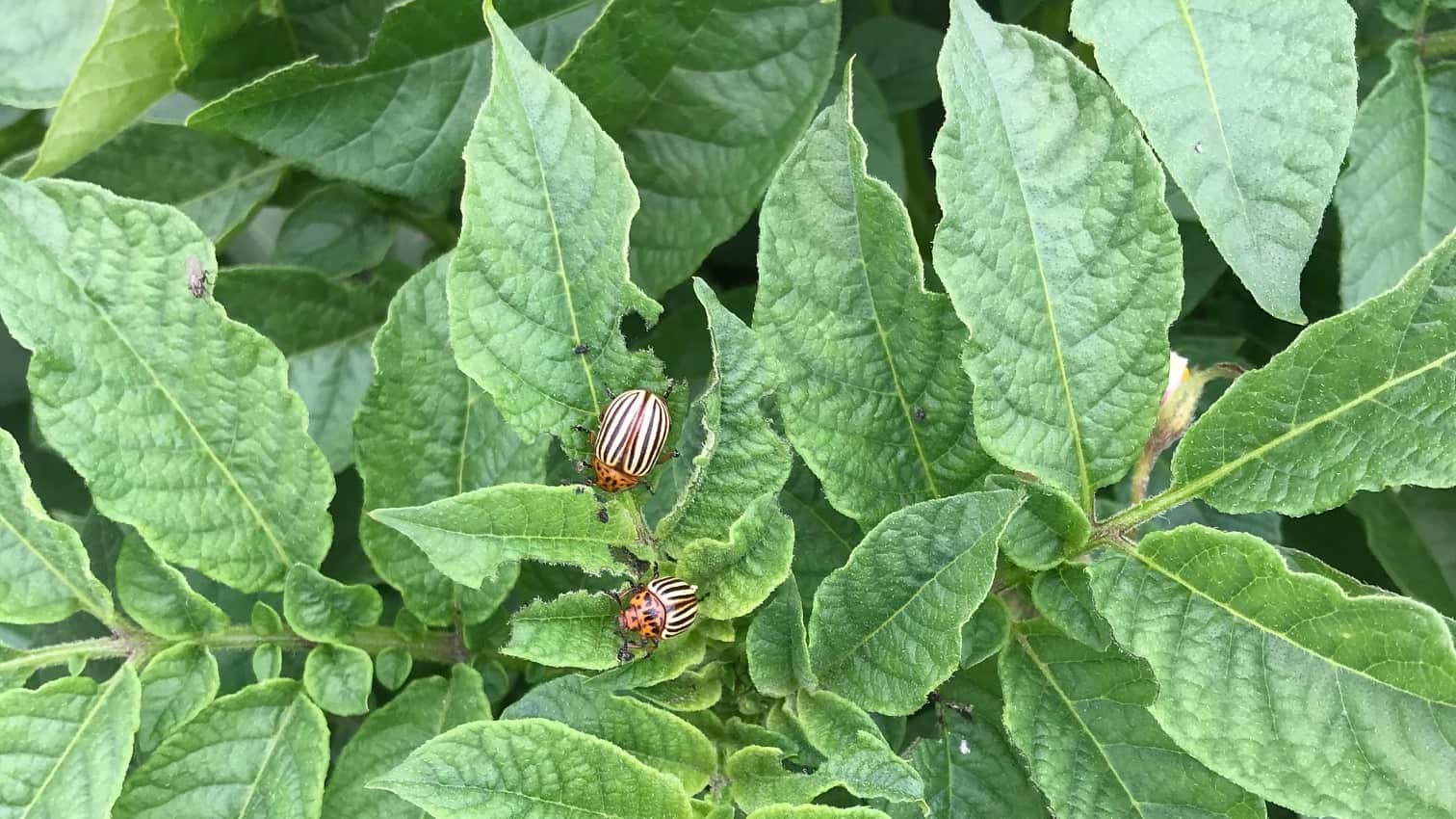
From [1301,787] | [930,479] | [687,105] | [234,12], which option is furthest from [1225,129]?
[234,12]

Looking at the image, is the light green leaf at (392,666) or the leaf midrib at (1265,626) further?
the light green leaf at (392,666)

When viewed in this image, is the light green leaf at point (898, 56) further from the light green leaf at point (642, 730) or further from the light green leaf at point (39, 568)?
the light green leaf at point (39, 568)

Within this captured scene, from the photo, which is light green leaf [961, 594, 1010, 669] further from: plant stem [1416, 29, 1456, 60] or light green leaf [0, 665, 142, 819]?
plant stem [1416, 29, 1456, 60]

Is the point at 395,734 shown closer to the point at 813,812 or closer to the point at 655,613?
the point at 655,613

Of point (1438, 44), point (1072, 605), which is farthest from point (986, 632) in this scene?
Result: point (1438, 44)

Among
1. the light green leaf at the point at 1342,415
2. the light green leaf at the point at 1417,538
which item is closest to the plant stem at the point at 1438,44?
the light green leaf at the point at 1417,538

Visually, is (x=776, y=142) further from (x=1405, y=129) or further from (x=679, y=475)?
(x=1405, y=129)
